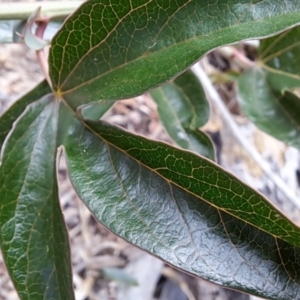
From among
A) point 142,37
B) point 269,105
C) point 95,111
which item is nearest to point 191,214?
point 142,37

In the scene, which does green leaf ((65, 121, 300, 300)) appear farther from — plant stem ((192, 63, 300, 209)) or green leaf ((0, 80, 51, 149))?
plant stem ((192, 63, 300, 209))

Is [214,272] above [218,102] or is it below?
below

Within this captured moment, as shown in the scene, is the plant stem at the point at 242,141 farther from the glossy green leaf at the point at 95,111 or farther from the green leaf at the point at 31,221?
the green leaf at the point at 31,221

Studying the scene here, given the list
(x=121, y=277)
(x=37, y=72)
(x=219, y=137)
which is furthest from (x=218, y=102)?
(x=37, y=72)

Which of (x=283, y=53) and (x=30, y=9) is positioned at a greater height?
(x=283, y=53)

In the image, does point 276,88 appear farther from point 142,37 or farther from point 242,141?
point 142,37

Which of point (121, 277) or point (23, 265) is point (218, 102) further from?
point (23, 265)

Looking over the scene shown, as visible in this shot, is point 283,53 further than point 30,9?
Yes
